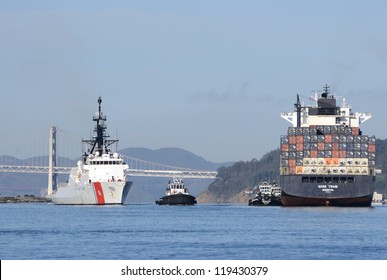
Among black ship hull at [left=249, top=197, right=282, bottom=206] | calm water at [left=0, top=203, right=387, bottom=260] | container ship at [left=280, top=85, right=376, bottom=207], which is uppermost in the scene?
container ship at [left=280, top=85, right=376, bottom=207]

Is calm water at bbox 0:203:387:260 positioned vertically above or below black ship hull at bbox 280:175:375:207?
below

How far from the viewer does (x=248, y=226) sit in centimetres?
8800

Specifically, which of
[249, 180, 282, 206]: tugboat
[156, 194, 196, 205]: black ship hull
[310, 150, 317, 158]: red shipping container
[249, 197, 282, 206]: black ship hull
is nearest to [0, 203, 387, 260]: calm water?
[310, 150, 317, 158]: red shipping container

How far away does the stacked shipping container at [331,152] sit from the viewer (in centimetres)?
14512

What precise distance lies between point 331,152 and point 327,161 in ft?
4.15

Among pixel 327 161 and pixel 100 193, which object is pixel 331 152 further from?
pixel 100 193

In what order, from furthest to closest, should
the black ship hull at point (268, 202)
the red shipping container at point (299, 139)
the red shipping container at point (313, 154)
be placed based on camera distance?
the black ship hull at point (268, 202) < the red shipping container at point (299, 139) < the red shipping container at point (313, 154)

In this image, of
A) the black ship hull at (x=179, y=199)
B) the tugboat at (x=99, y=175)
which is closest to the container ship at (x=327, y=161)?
the tugboat at (x=99, y=175)

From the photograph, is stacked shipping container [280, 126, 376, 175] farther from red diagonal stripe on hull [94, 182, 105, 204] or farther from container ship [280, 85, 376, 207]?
red diagonal stripe on hull [94, 182, 105, 204]

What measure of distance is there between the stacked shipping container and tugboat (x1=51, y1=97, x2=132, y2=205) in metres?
23.9

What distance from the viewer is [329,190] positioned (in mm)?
142500

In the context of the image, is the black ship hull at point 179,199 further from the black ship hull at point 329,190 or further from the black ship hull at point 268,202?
the black ship hull at point 329,190

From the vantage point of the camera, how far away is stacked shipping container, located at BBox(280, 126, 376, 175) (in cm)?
14512

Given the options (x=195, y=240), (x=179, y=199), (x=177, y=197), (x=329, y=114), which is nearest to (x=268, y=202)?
(x=179, y=199)
